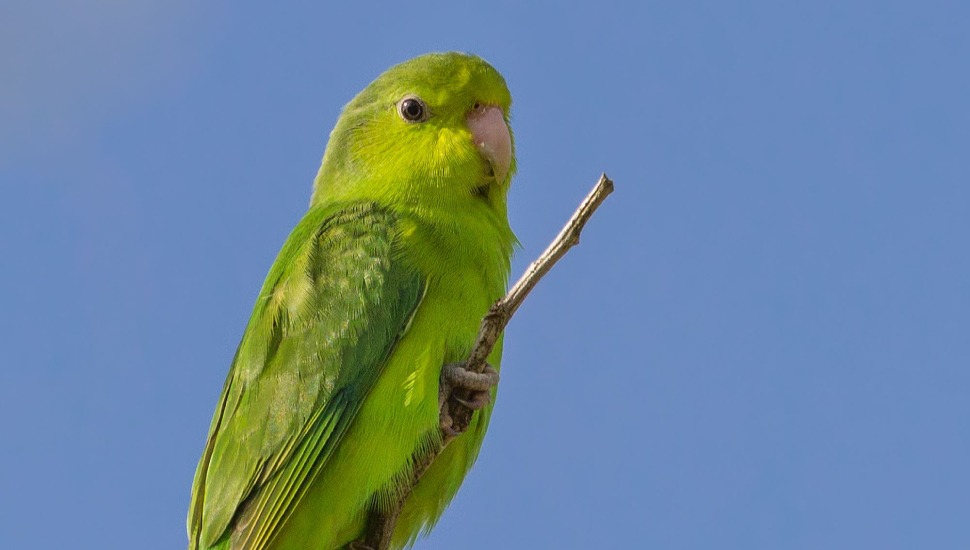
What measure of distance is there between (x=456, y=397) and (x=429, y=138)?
1710 mm

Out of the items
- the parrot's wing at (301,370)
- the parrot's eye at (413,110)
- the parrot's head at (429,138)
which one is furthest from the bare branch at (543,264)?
the parrot's eye at (413,110)

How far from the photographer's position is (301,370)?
621 cm

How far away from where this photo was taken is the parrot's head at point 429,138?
678 centimetres

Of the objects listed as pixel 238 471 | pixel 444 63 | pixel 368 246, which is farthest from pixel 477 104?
pixel 238 471

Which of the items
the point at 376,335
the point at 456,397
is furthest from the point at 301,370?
the point at 456,397

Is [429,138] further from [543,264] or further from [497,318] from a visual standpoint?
[543,264]

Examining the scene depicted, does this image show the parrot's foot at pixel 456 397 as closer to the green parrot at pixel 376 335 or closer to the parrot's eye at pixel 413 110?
the green parrot at pixel 376 335

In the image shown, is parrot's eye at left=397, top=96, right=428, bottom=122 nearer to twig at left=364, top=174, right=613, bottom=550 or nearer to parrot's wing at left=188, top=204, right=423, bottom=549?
parrot's wing at left=188, top=204, right=423, bottom=549

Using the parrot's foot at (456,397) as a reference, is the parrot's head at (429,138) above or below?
above

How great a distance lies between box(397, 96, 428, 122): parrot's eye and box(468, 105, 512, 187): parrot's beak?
0.88 feet

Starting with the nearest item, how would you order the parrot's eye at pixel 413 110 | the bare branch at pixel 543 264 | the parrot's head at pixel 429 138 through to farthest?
1. the bare branch at pixel 543 264
2. the parrot's head at pixel 429 138
3. the parrot's eye at pixel 413 110

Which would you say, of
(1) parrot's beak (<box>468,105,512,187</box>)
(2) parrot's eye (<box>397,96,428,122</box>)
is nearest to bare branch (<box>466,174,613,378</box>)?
(1) parrot's beak (<box>468,105,512,187</box>)

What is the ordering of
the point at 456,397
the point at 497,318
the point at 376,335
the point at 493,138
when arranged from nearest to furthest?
the point at 497,318 < the point at 456,397 < the point at 376,335 < the point at 493,138

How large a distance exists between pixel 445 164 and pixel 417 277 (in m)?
0.83
